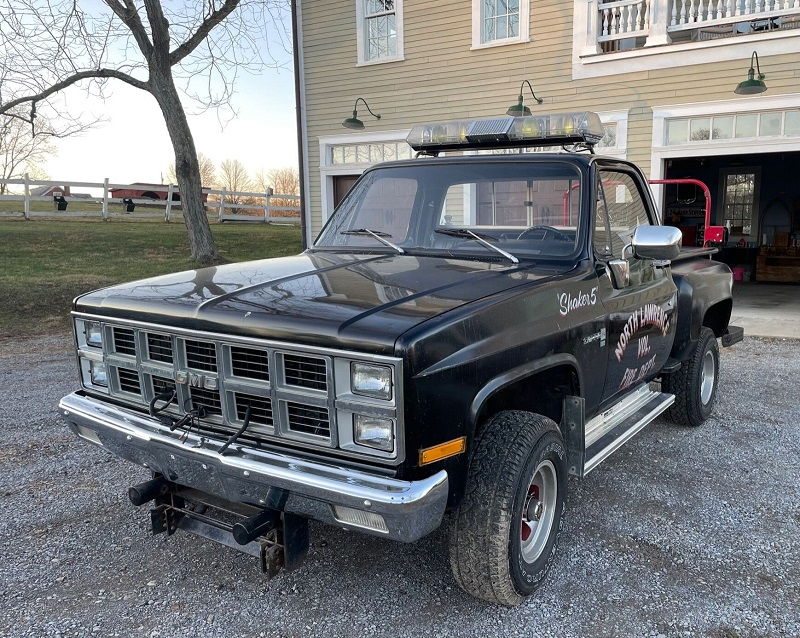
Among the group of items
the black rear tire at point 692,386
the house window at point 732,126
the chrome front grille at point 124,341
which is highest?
the house window at point 732,126

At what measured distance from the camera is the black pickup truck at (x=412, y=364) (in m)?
2.37

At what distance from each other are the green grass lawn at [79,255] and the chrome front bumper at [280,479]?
7798mm

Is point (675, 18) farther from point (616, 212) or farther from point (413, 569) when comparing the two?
point (413, 569)

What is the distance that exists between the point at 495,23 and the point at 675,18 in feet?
9.43

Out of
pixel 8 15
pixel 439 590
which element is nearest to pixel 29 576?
pixel 439 590

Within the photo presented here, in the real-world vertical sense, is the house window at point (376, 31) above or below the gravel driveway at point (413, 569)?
above

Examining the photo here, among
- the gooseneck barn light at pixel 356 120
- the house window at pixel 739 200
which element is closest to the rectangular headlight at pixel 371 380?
the gooseneck barn light at pixel 356 120

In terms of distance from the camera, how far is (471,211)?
3754mm

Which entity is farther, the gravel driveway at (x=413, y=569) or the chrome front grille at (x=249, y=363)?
the gravel driveway at (x=413, y=569)

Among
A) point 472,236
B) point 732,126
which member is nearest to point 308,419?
point 472,236

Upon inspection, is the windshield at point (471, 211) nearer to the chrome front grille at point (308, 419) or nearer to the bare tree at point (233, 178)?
the chrome front grille at point (308, 419)

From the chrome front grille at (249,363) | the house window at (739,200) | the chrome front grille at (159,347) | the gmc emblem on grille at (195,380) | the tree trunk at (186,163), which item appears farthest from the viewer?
the house window at (739,200)

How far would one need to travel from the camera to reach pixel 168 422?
112 inches

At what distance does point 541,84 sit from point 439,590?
31.8ft
